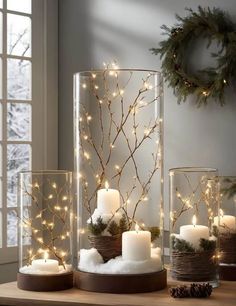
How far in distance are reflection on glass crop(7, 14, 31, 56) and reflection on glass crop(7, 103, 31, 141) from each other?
1.00 feet

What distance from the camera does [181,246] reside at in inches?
108

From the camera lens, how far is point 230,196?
291cm

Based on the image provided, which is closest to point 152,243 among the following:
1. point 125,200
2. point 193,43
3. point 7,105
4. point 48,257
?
point 125,200

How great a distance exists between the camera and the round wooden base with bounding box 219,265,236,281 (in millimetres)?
2852

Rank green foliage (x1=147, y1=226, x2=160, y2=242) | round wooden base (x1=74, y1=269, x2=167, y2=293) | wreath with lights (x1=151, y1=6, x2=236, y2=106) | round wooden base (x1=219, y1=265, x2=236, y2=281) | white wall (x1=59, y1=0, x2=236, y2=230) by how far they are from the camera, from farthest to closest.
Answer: white wall (x1=59, y1=0, x2=236, y2=230), wreath with lights (x1=151, y1=6, x2=236, y2=106), round wooden base (x1=219, y1=265, x2=236, y2=281), green foliage (x1=147, y1=226, x2=160, y2=242), round wooden base (x1=74, y1=269, x2=167, y2=293)

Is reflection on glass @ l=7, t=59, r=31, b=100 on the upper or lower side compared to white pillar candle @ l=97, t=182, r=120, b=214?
upper

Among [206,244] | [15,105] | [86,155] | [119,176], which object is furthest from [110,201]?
[15,105]

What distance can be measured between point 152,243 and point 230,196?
0.44 meters

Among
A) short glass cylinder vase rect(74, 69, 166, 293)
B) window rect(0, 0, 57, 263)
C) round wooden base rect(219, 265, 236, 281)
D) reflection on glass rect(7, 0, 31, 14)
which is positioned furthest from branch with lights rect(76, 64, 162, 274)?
reflection on glass rect(7, 0, 31, 14)

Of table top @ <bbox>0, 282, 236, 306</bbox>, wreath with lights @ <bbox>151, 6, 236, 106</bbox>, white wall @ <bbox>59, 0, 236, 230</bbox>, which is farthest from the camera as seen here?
white wall @ <bbox>59, 0, 236, 230</bbox>

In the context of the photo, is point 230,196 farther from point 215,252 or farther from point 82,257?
point 82,257

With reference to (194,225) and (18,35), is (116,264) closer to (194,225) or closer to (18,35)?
(194,225)

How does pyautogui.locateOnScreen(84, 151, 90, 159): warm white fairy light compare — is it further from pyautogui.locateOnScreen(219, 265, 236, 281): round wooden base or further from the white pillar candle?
pyautogui.locateOnScreen(219, 265, 236, 281): round wooden base

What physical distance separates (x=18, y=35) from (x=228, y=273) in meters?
1.88
